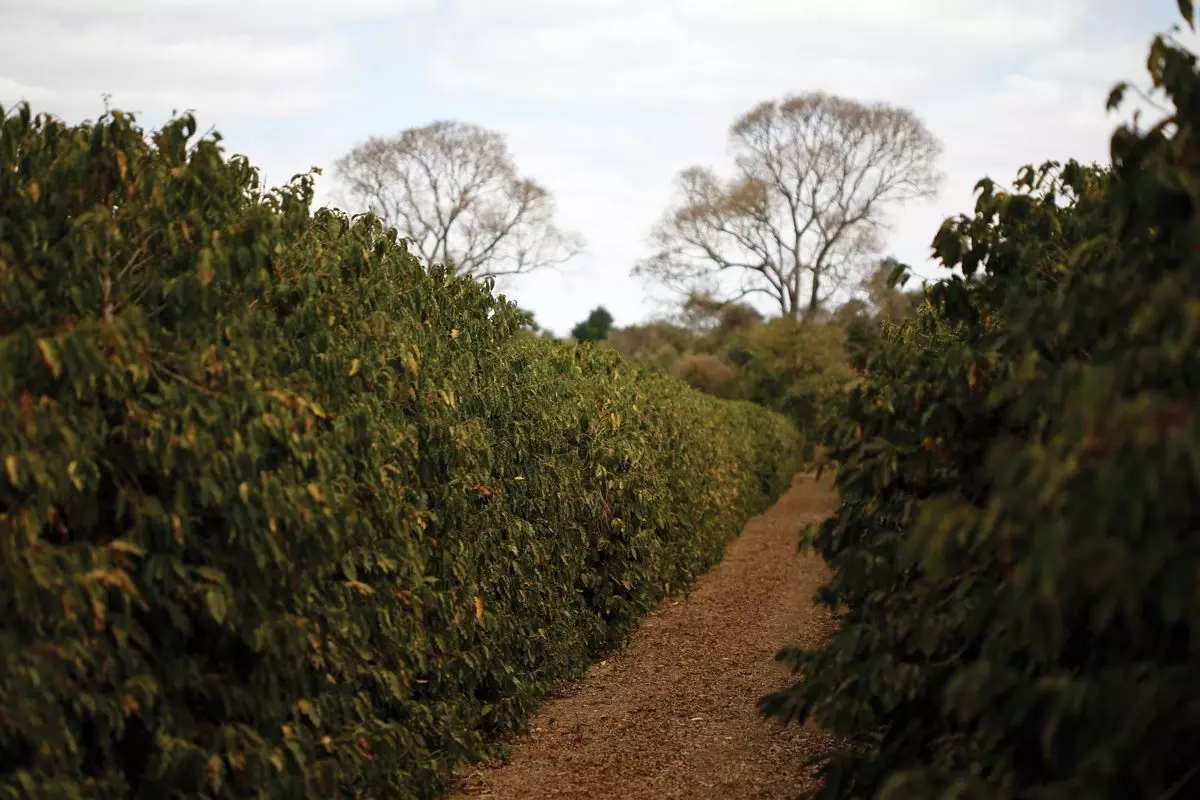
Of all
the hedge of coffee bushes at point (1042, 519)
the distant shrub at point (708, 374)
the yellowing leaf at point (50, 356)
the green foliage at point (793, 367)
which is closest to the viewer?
the hedge of coffee bushes at point (1042, 519)

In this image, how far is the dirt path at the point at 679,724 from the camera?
22.0 ft

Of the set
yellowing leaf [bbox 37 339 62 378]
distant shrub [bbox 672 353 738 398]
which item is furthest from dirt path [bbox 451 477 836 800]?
distant shrub [bbox 672 353 738 398]

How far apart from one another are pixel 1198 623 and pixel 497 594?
530 centimetres

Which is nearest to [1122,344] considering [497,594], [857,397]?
[857,397]

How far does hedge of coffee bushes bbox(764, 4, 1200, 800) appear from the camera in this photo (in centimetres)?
264

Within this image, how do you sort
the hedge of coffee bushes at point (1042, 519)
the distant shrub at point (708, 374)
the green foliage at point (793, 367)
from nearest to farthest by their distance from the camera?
the hedge of coffee bushes at point (1042, 519)
the green foliage at point (793, 367)
the distant shrub at point (708, 374)

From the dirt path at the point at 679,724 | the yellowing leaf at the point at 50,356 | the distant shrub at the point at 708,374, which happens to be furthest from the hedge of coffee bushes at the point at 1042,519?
the distant shrub at the point at 708,374

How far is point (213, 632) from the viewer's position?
4145 mm

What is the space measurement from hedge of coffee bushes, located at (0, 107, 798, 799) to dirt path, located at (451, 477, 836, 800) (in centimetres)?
89

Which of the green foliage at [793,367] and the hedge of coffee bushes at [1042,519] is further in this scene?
the green foliage at [793,367]

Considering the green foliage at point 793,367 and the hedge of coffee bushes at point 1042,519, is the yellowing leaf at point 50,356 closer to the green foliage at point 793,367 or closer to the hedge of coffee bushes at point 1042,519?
the hedge of coffee bushes at point 1042,519

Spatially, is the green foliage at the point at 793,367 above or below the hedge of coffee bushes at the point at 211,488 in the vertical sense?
above

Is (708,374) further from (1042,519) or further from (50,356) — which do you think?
(1042,519)

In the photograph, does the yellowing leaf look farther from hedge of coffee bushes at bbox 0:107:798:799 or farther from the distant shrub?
the distant shrub
